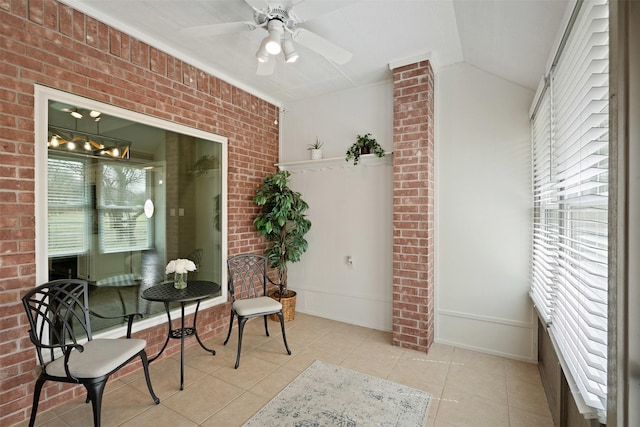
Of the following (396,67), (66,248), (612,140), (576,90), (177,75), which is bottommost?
(66,248)

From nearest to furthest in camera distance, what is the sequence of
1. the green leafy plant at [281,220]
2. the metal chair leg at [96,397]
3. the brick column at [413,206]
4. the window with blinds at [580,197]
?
1. the window with blinds at [580,197]
2. the metal chair leg at [96,397]
3. the brick column at [413,206]
4. the green leafy plant at [281,220]

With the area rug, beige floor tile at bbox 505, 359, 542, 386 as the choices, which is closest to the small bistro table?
the area rug

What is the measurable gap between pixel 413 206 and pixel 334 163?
1.23 metres

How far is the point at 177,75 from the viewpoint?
9.44 feet

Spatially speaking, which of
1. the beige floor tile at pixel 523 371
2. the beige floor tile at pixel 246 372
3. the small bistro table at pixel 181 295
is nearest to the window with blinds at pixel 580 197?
the beige floor tile at pixel 523 371

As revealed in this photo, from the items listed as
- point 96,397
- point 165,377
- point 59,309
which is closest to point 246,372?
point 165,377

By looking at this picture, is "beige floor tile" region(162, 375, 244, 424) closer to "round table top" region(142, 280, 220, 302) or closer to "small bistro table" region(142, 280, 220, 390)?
"small bistro table" region(142, 280, 220, 390)

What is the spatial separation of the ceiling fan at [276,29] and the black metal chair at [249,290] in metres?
2.11

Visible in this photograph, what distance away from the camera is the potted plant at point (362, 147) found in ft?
11.3

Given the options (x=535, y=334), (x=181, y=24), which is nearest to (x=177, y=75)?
(x=181, y=24)

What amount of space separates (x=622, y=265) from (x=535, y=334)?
2317 millimetres

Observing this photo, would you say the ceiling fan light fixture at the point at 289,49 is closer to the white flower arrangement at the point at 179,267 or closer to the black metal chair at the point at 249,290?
the white flower arrangement at the point at 179,267

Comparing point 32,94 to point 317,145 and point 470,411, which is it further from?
point 470,411

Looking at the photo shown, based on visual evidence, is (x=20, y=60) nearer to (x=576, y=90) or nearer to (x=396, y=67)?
Result: (x=396, y=67)
